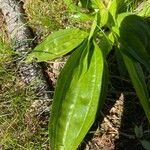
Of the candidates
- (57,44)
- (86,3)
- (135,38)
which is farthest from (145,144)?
(86,3)

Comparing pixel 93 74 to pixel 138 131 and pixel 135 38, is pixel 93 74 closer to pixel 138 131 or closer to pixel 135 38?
pixel 135 38

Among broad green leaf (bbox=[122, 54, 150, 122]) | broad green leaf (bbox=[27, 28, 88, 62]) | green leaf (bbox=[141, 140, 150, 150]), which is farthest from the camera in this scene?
broad green leaf (bbox=[27, 28, 88, 62])

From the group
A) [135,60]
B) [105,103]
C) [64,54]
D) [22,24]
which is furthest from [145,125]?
[22,24]

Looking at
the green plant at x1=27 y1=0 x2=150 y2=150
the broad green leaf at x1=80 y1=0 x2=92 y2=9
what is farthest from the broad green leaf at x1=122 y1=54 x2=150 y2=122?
the broad green leaf at x1=80 y1=0 x2=92 y2=9

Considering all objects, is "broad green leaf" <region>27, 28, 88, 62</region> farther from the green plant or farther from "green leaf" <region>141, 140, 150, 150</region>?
"green leaf" <region>141, 140, 150, 150</region>

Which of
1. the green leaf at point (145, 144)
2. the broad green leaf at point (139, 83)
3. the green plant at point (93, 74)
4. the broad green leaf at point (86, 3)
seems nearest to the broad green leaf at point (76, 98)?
the green plant at point (93, 74)

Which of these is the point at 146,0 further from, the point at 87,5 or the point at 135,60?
the point at 135,60

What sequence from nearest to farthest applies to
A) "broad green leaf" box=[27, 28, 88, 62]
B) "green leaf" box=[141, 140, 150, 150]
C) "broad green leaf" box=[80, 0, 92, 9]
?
"green leaf" box=[141, 140, 150, 150] < "broad green leaf" box=[27, 28, 88, 62] < "broad green leaf" box=[80, 0, 92, 9]

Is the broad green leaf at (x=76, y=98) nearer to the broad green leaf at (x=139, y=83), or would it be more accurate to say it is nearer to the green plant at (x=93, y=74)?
the green plant at (x=93, y=74)
